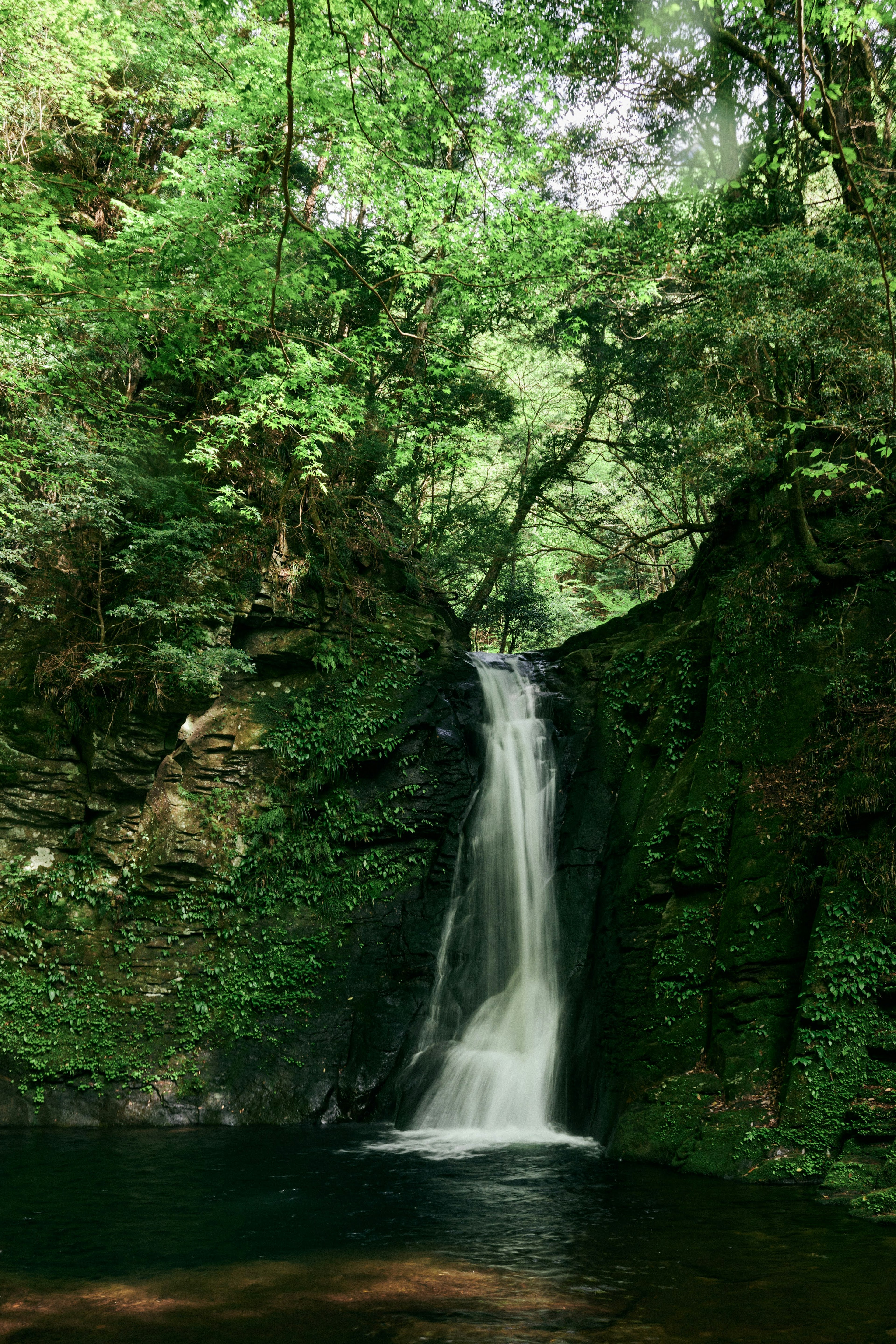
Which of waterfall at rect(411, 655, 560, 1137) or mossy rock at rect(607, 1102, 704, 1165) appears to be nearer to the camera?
mossy rock at rect(607, 1102, 704, 1165)

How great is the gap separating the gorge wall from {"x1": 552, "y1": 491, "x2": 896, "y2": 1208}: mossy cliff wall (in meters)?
0.03

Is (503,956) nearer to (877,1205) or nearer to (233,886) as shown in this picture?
(233,886)

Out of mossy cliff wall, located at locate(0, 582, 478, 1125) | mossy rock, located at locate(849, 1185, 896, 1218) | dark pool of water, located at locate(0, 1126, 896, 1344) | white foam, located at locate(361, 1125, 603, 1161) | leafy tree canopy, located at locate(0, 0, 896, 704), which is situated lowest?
white foam, located at locate(361, 1125, 603, 1161)

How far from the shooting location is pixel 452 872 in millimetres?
11438

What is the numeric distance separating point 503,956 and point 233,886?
366 centimetres

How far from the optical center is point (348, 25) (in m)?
9.92

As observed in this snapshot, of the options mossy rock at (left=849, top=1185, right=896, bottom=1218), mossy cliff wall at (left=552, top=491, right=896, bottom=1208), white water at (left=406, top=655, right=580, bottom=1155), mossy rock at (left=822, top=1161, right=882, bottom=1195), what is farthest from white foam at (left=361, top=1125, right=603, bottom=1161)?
mossy rock at (left=849, top=1185, right=896, bottom=1218)

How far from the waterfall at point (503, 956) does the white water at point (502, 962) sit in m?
0.01

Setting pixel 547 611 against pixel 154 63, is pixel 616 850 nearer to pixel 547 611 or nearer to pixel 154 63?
pixel 547 611

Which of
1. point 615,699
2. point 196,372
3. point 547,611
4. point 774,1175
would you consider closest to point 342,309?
point 196,372

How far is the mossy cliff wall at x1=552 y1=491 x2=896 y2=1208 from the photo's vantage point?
678 centimetres

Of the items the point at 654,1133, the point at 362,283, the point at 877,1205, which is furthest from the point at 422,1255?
the point at 362,283

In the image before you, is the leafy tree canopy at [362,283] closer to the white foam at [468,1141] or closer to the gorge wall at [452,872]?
the gorge wall at [452,872]

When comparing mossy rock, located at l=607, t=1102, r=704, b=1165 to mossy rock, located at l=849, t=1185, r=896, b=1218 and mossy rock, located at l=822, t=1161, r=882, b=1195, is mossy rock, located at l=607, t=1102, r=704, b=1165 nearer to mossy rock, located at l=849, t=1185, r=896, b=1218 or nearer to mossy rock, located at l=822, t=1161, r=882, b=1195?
mossy rock, located at l=822, t=1161, r=882, b=1195
